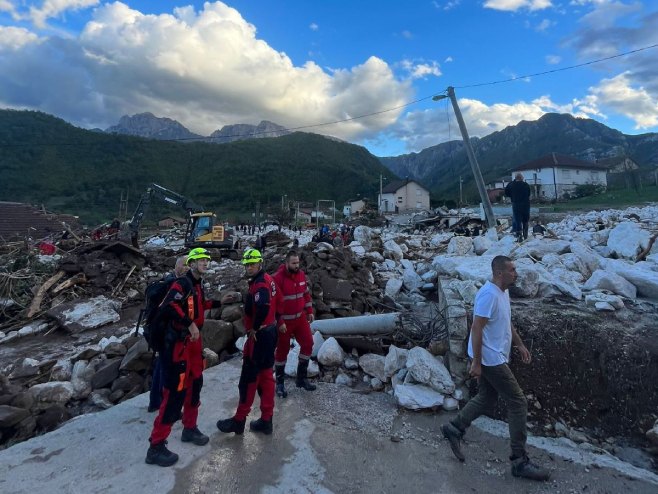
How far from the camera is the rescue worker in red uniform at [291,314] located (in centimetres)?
427

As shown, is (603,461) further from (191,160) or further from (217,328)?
(191,160)

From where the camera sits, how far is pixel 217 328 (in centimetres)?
573

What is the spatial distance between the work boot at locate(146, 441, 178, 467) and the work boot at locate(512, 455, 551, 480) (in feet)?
8.70

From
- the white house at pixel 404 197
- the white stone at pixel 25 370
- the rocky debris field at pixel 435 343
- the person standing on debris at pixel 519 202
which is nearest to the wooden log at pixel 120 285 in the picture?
the rocky debris field at pixel 435 343

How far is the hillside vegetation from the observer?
58.0 m

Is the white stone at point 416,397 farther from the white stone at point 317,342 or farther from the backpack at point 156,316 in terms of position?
the backpack at point 156,316

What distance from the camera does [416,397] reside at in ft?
13.2

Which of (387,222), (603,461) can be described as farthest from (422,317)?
(387,222)

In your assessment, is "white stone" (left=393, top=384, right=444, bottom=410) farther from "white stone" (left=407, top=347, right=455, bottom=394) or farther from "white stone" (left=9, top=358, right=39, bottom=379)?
"white stone" (left=9, top=358, right=39, bottom=379)

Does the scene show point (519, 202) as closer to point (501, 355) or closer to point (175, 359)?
point (501, 355)

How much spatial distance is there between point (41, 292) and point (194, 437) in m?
8.72

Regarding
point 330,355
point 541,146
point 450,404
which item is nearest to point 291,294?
point 330,355

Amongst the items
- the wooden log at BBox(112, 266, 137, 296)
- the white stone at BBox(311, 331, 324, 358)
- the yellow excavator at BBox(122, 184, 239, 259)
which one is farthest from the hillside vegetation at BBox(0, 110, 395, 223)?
the white stone at BBox(311, 331, 324, 358)

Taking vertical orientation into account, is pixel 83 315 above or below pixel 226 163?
below
